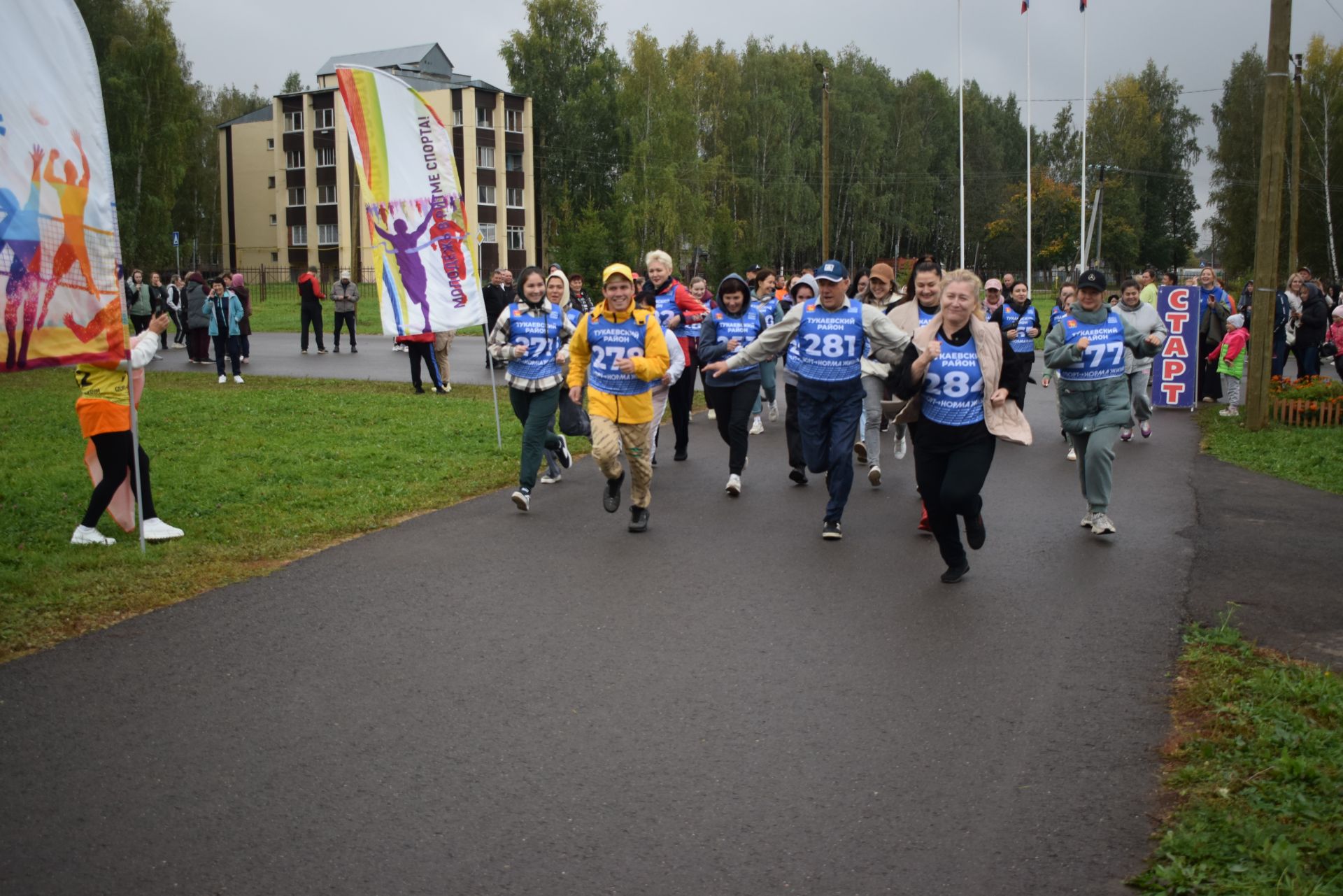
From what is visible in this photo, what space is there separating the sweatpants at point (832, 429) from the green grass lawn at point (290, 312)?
21.1m

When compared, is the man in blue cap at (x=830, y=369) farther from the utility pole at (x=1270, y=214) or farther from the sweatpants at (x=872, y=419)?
the utility pole at (x=1270, y=214)

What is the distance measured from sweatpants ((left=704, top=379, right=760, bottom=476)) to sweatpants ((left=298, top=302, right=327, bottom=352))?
710 inches

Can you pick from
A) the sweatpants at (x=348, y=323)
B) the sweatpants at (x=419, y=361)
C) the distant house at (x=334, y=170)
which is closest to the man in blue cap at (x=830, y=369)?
the sweatpants at (x=419, y=361)

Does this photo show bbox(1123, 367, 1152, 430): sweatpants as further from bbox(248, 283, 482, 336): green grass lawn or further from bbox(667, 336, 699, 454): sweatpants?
bbox(248, 283, 482, 336): green grass lawn

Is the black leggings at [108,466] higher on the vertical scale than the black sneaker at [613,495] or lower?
higher

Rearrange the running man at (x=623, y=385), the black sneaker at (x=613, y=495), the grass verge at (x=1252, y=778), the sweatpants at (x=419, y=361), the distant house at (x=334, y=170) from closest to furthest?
the grass verge at (x=1252, y=778), the running man at (x=623, y=385), the black sneaker at (x=613, y=495), the sweatpants at (x=419, y=361), the distant house at (x=334, y=170)

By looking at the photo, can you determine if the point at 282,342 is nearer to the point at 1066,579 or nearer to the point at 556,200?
the point at 1066,579

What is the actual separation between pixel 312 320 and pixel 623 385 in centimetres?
2040

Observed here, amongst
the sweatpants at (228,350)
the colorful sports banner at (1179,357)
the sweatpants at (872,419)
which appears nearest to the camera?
the sweatpants at (872,419)

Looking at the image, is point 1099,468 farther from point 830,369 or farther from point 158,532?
point 158,532

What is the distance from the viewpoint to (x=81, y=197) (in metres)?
7.28

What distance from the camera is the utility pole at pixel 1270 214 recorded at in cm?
1488

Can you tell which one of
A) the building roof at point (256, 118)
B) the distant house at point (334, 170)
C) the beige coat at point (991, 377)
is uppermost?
the building roof at point (256, 118)

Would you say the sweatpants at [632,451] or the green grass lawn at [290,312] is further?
the green grass lawn at [290,312]
